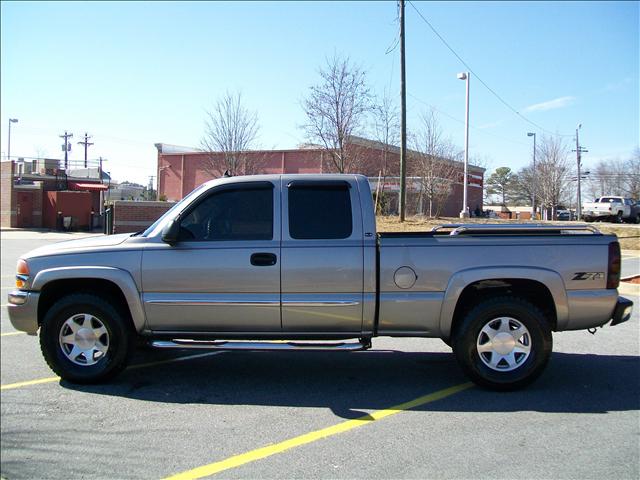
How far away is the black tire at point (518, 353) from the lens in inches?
195

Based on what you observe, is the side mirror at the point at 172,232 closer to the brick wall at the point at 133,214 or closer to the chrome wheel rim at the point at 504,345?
the chrome wheel rim at the point at 504,345

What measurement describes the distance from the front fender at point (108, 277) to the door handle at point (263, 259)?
3.78 ft

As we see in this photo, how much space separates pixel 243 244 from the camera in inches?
198

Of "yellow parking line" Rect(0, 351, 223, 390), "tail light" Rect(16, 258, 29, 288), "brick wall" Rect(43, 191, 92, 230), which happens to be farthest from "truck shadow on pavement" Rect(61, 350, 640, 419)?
"brick wall" Rect(43, 191, 92, 230)

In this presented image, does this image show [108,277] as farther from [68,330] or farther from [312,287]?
[312,287]

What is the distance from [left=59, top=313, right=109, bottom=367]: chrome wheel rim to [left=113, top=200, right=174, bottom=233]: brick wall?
2108 cm

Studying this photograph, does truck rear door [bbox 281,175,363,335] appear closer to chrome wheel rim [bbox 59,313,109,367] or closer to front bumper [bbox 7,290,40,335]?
chrome wheel rim [bbox 59,313,109,367]

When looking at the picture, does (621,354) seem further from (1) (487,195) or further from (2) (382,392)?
(1) (487,195)

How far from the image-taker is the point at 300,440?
398 cm

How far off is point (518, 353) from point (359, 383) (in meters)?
1.55

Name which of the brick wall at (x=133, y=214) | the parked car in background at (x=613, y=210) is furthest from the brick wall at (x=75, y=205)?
the parked car in background at (x=613, y=210)

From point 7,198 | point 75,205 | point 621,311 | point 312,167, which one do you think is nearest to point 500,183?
point 312,167

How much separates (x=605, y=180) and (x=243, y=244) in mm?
34699

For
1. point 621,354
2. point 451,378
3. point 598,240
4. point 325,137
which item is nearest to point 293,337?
point 451,378
